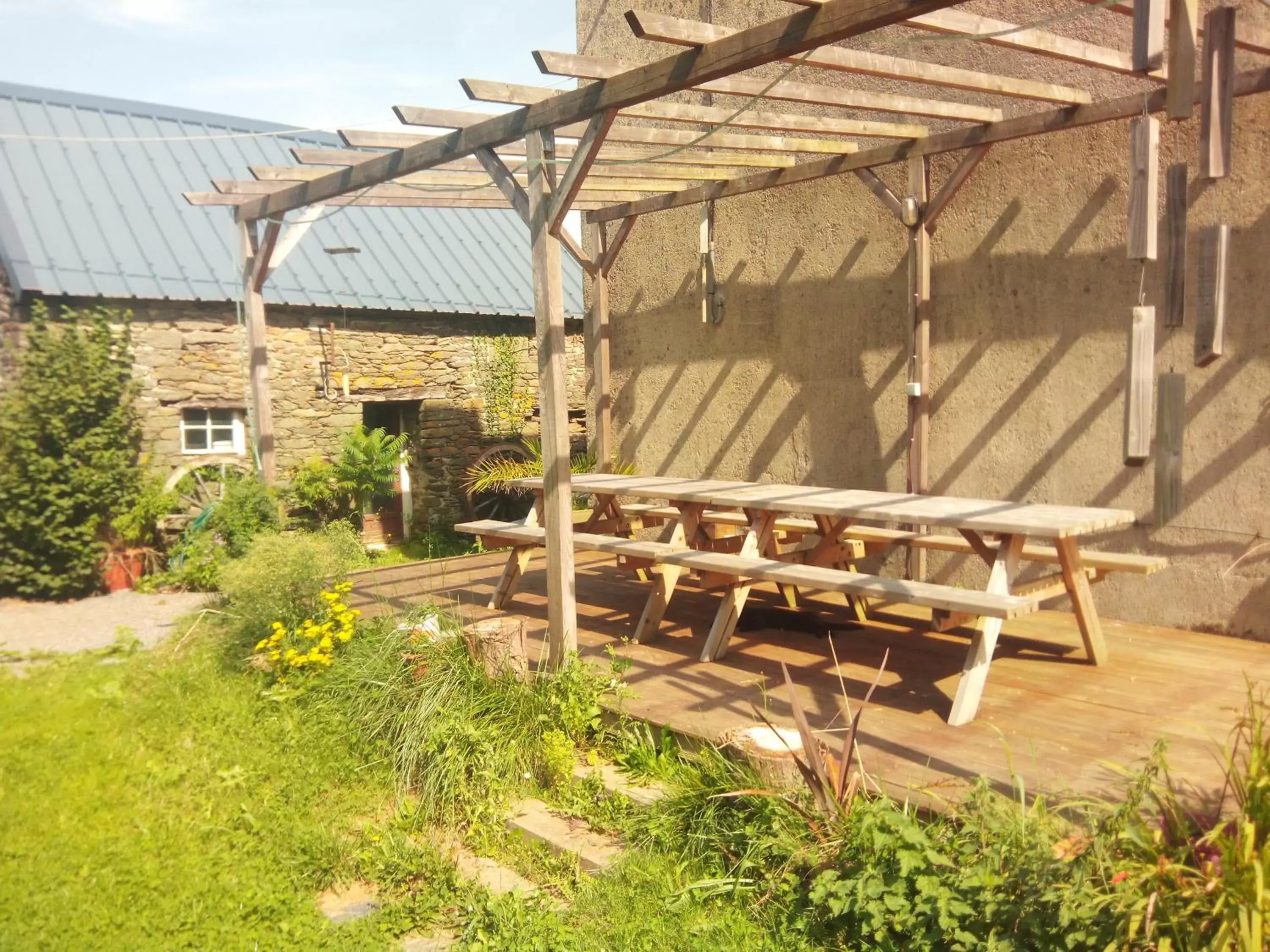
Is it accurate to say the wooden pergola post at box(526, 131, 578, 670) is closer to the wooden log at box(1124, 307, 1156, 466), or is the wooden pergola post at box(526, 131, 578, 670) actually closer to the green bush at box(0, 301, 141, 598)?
the wooden log at box(1124, 307, 1156, 466)

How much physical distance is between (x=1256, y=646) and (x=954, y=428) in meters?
A: 2.16

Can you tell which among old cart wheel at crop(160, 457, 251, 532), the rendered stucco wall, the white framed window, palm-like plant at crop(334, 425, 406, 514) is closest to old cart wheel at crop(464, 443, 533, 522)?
palm-like plant at crop(334, 425, 406, 514)

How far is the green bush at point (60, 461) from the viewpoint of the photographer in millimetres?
9273

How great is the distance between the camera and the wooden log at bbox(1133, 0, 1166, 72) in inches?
145

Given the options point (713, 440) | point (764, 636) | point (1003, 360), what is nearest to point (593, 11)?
point (713, 440)

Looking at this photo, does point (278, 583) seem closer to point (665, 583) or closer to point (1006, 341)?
point (665, 583)

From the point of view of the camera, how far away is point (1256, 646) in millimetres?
5574

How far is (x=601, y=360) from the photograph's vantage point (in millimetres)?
9711

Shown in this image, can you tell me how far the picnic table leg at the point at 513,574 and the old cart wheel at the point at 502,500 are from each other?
5.38 meters

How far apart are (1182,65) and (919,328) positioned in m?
3.32

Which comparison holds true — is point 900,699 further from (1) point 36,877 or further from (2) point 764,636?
(1) point 36,877

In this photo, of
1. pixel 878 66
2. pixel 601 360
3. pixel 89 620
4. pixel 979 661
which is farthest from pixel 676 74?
pixel 89 620

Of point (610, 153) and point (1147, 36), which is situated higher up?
point (610, 153)

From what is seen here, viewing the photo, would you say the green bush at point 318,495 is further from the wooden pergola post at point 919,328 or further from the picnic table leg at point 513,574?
the wooden pergola post at point 919,328
